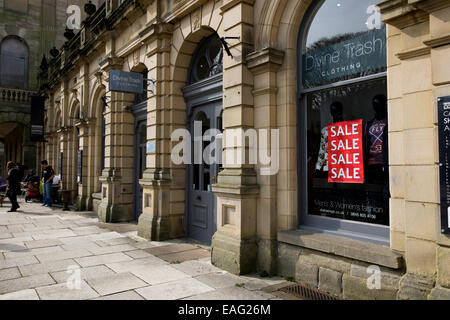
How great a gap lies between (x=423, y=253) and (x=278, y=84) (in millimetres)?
3286

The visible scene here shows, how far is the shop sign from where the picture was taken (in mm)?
4418

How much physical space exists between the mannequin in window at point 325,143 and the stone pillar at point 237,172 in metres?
1.09

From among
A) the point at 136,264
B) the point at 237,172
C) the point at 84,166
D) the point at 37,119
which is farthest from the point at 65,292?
the point at 37,119

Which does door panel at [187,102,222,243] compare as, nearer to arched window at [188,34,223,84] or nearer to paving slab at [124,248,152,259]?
arched window at [188,34,223,84]

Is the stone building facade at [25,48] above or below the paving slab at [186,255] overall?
above

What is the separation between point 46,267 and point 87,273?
3.07 feet

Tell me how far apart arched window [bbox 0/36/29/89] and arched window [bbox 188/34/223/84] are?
21.5 metres

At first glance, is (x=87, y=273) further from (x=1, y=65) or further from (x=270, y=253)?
(x=1, y=65)

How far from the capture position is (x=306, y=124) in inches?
215

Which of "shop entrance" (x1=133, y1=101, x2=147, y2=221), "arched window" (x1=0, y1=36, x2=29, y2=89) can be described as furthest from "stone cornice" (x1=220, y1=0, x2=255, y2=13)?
"arched window" (x1=0, y1=36, x2=29, y2=89)

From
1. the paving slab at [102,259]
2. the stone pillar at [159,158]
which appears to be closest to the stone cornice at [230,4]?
the stone pillar at [159,158]

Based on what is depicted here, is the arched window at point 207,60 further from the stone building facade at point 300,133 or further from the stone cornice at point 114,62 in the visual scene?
the stone cornice at point 114,62

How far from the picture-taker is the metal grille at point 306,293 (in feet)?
14.4

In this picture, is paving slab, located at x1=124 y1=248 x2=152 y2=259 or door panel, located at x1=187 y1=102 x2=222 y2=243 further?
door panel, located at x1=187 y1=102 x2=222 y2=243
